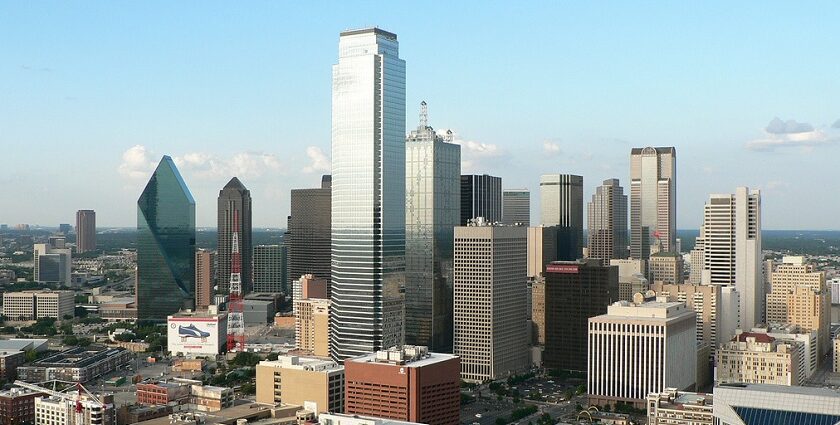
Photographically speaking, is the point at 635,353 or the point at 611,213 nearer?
the point at 635,353

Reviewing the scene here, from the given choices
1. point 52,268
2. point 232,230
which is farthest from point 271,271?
point 52,268

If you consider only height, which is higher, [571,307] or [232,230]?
[232,230]

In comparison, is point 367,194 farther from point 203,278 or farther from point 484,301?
point 203,278

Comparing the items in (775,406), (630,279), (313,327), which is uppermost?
(630,279)

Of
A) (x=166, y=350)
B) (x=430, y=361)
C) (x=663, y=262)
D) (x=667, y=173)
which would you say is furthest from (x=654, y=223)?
(x=430, y=361)

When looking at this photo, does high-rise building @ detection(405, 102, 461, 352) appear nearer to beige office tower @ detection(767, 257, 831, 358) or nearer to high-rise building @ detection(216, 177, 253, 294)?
beige office tower @ detection(767, 257, 831, 358)

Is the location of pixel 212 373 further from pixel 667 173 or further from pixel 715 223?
pixel 667 173

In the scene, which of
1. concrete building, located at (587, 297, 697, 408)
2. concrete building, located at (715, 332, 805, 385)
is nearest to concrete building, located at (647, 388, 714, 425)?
concrete building, located at (587, 297, 697, 408)
